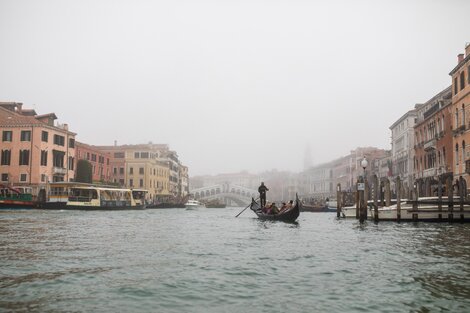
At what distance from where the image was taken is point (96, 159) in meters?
61.7

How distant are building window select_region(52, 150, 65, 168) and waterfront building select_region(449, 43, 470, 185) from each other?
37.6 meters

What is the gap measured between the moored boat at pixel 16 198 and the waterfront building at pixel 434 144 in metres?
31.9

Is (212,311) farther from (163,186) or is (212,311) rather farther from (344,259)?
Answer: (163,186)

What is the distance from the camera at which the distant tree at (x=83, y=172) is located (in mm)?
52891

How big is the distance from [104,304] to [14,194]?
1635 inches

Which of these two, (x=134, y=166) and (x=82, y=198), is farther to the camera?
(x=134, y=166)

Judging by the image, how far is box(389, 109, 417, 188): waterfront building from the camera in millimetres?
48469

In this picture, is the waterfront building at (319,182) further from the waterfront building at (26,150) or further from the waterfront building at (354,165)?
the waterfront building at (26,150)

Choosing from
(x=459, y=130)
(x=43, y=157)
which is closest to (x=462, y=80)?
(x=459, y=130)

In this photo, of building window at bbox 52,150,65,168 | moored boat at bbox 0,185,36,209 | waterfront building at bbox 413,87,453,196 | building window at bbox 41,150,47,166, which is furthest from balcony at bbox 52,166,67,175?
waterfront building at bbox 413,87,453,196

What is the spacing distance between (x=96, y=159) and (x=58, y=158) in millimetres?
12227

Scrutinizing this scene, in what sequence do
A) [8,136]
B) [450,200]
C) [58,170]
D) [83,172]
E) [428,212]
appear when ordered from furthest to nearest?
[83,172] → [58,170] → [8,136] → [428,212] → [450,200]

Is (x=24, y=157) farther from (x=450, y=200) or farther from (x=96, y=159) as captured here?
(x=450, y=200)

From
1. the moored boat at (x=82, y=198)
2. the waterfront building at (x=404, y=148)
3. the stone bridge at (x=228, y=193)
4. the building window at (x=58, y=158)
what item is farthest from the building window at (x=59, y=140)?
the stone bridge at (x=228, y=193)
